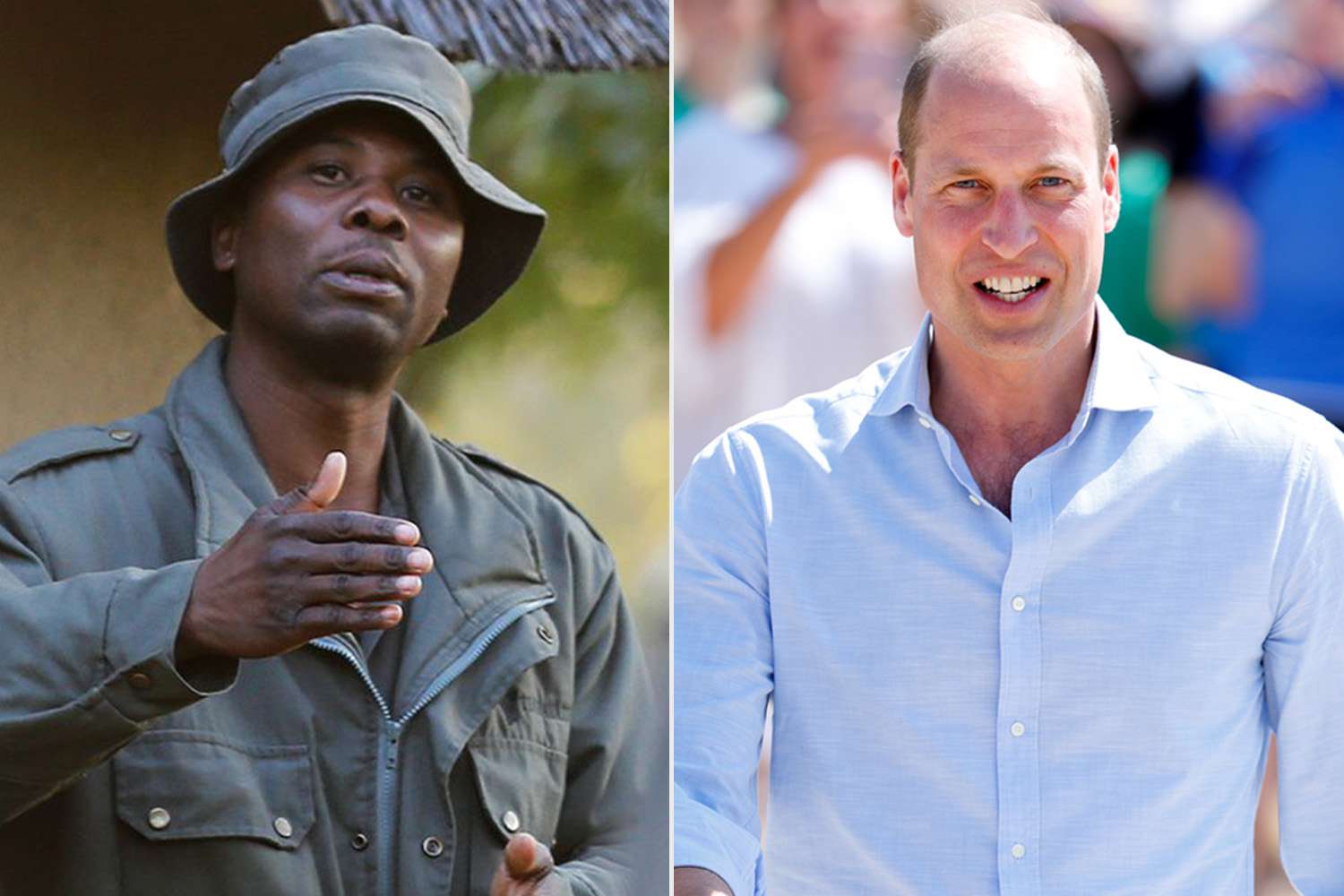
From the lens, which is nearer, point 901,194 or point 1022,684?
point 1022,684

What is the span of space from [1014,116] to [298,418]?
1144 millimetres

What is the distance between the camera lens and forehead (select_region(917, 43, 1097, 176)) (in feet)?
10.8

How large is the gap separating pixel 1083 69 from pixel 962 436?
56cm

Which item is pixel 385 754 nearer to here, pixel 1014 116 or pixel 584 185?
pixel 584 185

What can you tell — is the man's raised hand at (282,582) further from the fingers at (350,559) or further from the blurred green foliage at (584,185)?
the blurred green foliage at (584,185)

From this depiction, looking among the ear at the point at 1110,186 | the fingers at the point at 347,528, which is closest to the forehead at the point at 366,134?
the fingers at the point at 347,528

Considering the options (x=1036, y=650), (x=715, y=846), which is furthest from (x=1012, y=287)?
(x=715, y=846)

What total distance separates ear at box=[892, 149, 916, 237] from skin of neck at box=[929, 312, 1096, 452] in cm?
17

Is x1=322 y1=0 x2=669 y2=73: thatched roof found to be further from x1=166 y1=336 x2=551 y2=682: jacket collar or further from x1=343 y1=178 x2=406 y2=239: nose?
x1=166 y1=336 x2=551 y2=682: jacket collar

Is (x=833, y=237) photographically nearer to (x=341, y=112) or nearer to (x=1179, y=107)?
(x=1179, y=107)

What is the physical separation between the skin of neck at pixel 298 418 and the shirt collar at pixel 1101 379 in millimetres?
776

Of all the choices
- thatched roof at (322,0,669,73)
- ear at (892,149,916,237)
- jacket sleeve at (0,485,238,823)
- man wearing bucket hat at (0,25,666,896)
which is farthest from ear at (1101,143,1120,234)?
jacket sleeve at (0,485,238,823)

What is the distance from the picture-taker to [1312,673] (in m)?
3.18

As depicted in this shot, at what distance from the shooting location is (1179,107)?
456 centimetres
